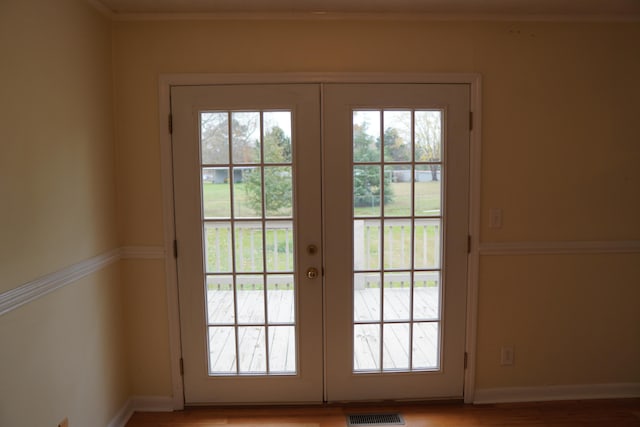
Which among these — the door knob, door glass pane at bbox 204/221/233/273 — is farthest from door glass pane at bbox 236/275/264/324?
the door knob

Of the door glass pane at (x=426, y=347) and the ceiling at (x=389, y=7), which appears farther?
the door glass pane at (x=426, y=347)

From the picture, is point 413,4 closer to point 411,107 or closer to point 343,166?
point 411,107

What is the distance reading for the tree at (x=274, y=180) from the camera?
2.21 metres

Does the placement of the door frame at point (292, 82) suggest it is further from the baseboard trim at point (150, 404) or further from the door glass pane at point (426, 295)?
the door glass pane at point (426, 295)

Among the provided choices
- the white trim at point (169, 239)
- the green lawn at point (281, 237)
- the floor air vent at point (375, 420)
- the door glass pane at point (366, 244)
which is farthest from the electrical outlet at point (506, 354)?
the white trim at point (169, 239)

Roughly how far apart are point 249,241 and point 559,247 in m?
1.96

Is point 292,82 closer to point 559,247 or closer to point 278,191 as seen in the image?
point 278,191

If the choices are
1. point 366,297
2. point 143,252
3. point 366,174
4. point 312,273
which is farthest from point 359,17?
point 143,252

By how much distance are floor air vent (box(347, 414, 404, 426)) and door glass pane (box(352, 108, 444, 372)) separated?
0.85 feet

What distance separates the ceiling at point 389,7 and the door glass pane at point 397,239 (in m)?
0.57

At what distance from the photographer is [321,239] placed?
2.25 m

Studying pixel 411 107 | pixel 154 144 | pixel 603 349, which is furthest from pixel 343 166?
pixel 603 349

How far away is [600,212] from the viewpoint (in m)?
2.32

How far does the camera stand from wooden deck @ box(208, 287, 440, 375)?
230 centimetres
